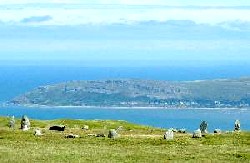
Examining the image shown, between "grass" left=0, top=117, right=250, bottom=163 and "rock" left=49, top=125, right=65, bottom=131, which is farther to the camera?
"rock" left=49, top=125, right=65, bottom=131

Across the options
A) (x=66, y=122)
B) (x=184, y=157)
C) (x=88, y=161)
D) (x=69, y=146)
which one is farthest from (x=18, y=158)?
(x=66, y=122)

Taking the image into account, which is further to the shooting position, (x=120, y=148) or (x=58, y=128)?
(x=58, y=128)

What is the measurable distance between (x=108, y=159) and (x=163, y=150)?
7622 mm

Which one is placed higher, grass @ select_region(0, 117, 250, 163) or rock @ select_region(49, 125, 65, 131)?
rock @ select_region(49, 125, 65, 131)

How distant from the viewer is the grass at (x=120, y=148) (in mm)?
49312

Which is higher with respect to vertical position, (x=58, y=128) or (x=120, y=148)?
(x=58, y=128)

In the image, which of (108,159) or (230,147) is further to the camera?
(230,147)

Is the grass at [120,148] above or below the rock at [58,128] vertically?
below

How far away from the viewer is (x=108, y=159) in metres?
48.7

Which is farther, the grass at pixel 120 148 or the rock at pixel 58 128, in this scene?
the rock at pixel 58 128

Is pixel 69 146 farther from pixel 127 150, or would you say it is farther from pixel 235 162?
pixel 235 162

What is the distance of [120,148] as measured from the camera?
185ft

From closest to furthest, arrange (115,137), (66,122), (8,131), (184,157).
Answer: (184,157) → (115,137) → (8,131) → (66,122)

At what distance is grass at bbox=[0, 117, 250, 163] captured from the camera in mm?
49312
